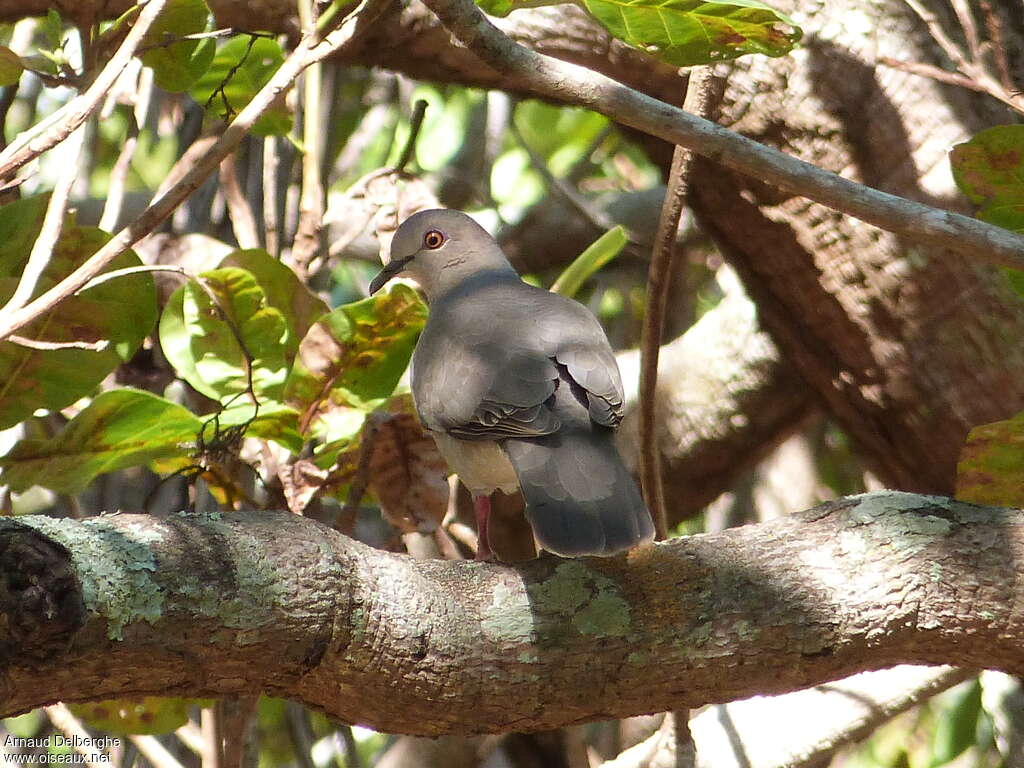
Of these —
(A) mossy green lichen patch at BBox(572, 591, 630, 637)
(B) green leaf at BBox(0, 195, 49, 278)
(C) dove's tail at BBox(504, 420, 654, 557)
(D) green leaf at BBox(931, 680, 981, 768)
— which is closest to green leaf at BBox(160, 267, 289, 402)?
(B) green leaf at BBox(0, 195, 49, 278)

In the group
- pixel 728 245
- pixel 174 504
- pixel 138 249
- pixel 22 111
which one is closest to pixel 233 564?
pixel 174 504

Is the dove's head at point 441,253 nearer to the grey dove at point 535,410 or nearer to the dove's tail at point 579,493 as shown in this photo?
the grey dove at point 535,410

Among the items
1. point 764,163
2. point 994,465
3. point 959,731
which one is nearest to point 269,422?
point 764,163

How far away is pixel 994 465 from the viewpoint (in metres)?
2.78

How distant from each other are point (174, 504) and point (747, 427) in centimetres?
232

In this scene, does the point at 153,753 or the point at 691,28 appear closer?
the point at 691,28

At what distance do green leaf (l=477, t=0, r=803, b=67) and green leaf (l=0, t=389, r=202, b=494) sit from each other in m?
1.27

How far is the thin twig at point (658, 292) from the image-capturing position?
3.09 m

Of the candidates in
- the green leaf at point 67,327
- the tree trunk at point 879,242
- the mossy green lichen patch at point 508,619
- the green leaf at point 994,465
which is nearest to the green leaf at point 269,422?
the green leaf at point 67,327

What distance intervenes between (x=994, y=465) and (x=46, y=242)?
7.22 ft

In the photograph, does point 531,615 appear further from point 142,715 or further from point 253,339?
point 142,715

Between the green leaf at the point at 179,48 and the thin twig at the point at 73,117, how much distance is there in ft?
1.56

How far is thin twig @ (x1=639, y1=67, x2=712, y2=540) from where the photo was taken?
10.2 feet

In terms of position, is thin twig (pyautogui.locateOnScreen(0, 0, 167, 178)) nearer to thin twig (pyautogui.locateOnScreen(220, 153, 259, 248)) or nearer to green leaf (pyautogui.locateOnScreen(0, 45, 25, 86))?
green leaf (pyautogui.locateOnScreen(0, 45, 25, 86))
